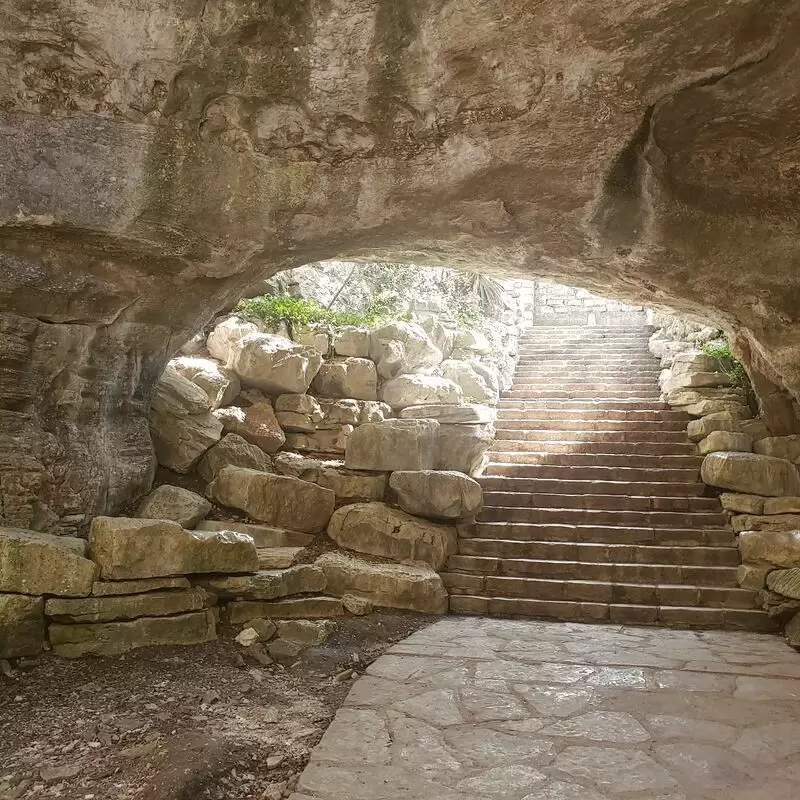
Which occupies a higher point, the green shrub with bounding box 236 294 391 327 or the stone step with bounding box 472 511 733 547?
the green shrub with bounding box 236 294 391 327

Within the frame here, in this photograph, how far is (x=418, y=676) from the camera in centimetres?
400

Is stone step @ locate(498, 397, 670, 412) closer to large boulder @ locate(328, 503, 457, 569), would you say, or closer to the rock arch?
the rock arch

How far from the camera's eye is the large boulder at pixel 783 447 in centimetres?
703

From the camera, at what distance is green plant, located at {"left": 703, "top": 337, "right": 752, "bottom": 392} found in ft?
29.9

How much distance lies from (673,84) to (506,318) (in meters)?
10.3

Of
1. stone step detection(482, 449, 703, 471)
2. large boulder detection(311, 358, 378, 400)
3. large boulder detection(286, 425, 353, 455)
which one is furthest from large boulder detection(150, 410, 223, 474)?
stone step detection(482, 449, 703, 471)

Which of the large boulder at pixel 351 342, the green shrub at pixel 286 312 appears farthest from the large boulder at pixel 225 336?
the large boulder at pixel 351 342

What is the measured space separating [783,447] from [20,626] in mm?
7833

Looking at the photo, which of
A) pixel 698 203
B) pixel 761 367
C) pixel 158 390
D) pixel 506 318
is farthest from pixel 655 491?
pixel 506 318

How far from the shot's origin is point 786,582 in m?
5.58

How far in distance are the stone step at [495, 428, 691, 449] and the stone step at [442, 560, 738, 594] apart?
3.01m

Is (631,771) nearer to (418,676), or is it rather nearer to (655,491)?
(418,676)

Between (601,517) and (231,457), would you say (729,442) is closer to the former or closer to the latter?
(601,517)

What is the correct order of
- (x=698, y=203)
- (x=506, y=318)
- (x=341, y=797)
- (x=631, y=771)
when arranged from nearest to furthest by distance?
(x=341, y=797)
(x=631, y=771)
(x=698, y=203)
(x=506, y=318)
